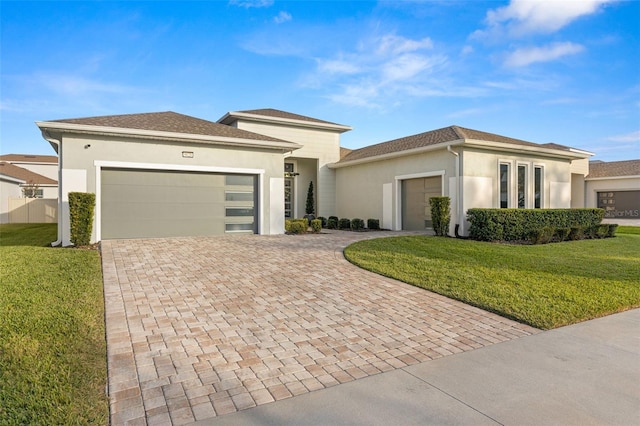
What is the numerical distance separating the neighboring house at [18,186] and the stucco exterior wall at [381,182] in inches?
783

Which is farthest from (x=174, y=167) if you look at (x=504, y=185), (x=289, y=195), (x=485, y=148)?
(x=504, y=185)

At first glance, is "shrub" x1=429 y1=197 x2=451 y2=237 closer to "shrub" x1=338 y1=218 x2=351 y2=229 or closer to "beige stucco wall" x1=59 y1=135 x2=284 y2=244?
"shrub" x1=338 y1=218 x2=351 y2=229

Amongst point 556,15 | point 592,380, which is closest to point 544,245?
point 556,15

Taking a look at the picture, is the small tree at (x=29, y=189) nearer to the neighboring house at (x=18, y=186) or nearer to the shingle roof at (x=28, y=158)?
the neighboring house at (x=18, y=186)

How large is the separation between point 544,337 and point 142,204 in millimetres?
11291

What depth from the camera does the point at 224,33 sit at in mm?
11711

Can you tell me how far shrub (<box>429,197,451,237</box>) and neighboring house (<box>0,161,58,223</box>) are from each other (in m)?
24.0

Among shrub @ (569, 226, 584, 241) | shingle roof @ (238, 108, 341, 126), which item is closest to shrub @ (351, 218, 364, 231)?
shingle roof @ (238, 108, 341, 126)

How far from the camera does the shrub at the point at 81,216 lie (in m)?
9.84

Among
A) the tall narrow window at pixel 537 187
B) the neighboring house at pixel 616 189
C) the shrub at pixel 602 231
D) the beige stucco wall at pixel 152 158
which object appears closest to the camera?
the beige stucco wall at pixel 152 158

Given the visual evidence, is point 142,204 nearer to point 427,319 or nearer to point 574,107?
point 427,319

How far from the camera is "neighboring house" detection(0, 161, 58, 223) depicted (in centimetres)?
2198

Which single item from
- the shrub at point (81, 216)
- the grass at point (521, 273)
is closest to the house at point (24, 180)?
the shrub at point (81, 216)

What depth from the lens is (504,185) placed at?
14.3 m
